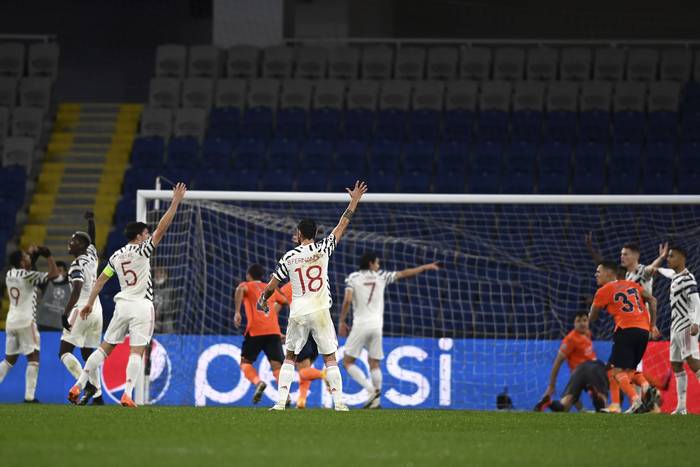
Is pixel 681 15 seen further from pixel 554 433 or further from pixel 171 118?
pixel 554 433

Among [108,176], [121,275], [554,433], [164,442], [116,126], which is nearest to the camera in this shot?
[164,442]

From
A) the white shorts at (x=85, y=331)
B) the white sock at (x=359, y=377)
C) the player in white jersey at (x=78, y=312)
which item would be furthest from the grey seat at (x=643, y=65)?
the white shorts at (x=85, y=331)

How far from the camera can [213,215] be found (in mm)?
20266

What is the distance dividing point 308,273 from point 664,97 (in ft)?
46.1

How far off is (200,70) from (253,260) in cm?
785

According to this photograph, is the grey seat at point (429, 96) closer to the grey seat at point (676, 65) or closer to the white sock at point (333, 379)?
the grey seat at point (676, 65)

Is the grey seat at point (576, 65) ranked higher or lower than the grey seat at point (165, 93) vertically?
higher

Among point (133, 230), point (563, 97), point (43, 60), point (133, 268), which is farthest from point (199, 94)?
point (133, 268)

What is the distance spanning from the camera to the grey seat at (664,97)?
2356cm

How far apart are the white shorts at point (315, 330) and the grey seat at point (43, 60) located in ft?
52.3

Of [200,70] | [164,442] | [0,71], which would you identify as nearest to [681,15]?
[200,70]

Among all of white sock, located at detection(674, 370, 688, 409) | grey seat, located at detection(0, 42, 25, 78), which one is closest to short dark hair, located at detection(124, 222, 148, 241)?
white sock, located at detection(674, 370, 688, 409)

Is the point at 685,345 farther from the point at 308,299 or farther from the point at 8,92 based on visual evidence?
the point at 8,92

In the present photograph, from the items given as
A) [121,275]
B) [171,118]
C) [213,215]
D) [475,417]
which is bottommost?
[475,417]
